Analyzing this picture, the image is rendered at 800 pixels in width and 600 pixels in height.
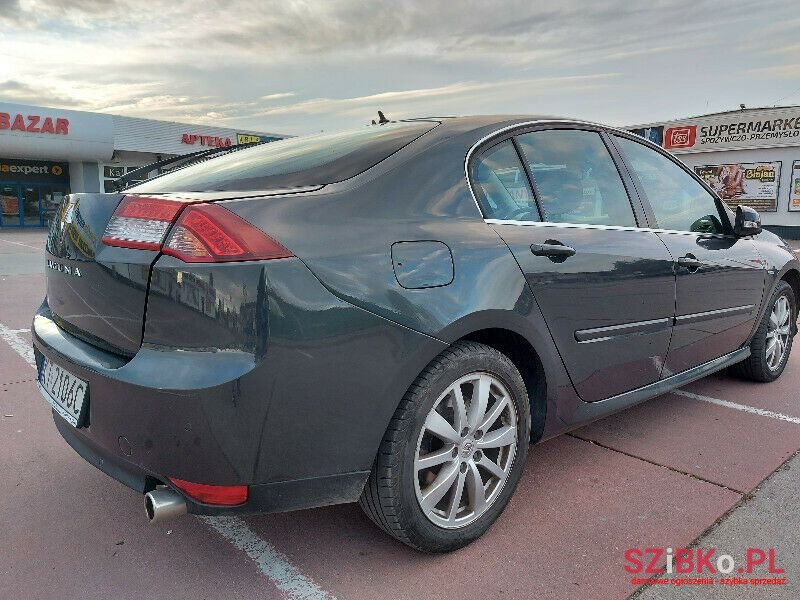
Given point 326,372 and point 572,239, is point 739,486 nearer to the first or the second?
point 572,239

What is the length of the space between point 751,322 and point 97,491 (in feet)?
12.5

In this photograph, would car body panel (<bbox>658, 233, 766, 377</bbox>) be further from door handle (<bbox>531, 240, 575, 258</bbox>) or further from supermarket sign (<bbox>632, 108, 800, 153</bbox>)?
supermarket sign (<bbox>632, 108, 800, 153</bbox>)

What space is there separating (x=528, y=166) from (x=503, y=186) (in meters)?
0.22

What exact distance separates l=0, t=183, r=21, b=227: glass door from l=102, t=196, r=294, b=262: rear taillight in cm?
3156

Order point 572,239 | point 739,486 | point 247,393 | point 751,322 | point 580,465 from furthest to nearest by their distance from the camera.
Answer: point 751,322, point 580,465, point 739,486, point 572,239, point 247,393

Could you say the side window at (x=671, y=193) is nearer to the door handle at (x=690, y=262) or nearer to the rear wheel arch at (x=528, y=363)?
the door handle at (x=690, y=262)

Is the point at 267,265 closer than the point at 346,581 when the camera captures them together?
Yes

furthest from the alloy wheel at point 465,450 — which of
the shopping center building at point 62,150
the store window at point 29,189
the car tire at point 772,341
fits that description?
the store window at point 29,189

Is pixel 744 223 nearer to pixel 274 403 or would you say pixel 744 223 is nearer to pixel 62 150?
pixel 274 403

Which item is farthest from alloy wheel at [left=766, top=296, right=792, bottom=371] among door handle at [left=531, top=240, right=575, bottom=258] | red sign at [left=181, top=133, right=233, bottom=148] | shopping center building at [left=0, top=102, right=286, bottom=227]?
red sign at [left=181, top=133, right=233, bottom=148]

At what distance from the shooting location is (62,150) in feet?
90.0

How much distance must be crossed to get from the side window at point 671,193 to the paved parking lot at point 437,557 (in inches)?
46.4

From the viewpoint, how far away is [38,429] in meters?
3.36

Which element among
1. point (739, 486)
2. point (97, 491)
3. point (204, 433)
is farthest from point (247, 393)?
point (739, 486)
